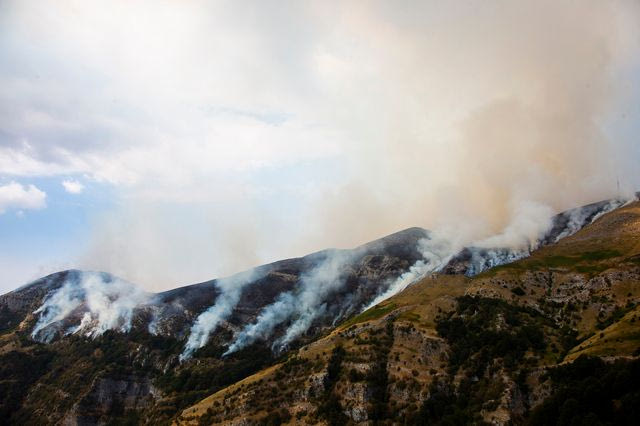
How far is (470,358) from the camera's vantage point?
200 m

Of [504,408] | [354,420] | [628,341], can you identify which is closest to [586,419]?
[504,408]

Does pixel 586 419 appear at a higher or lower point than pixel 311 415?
lower

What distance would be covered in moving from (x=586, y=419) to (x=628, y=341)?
42.8m

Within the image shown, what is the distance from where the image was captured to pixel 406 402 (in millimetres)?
190375

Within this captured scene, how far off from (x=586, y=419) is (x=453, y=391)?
171ft

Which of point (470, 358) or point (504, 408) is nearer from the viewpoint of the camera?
point (504, 408)

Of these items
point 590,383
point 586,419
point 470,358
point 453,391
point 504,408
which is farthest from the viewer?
point 470,358

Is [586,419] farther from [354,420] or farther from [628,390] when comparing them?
[354,420]

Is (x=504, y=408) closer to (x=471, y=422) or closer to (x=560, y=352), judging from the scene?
(x=471, y=422)

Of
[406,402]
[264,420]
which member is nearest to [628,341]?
[406,402]

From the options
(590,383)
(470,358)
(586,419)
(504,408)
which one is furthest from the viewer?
(470,358)

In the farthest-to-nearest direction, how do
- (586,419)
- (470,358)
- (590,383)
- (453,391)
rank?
1. (470,358)
2. (453,391)
3. (590,383)
4. (586,419)

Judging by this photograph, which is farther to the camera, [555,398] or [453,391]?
[453,391]

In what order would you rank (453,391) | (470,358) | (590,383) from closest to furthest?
(590,383) < (453,391) < (470,358)
